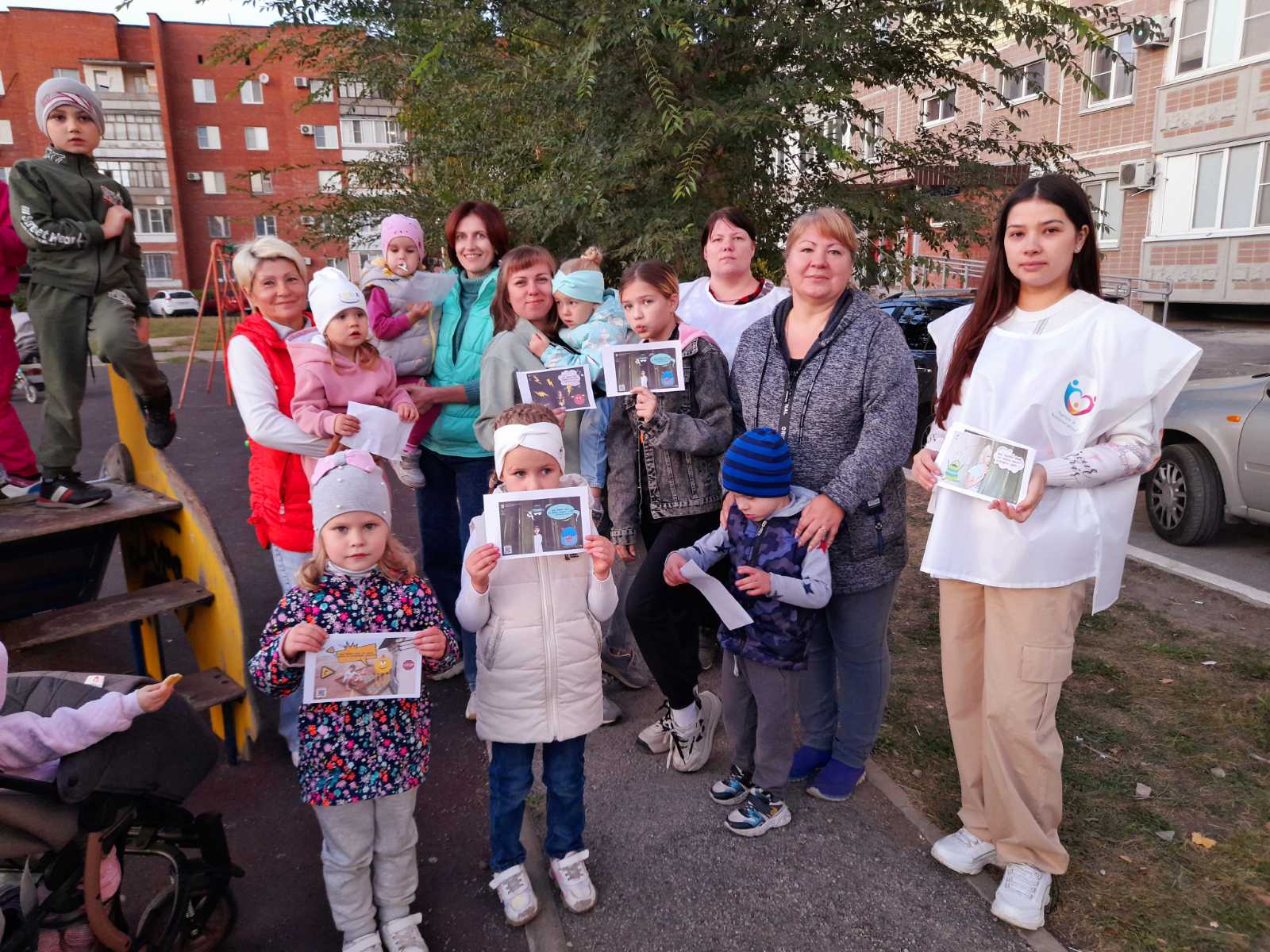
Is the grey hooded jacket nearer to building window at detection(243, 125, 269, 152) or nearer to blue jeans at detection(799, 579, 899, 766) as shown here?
blue jeans at detection(799, 579, 899, 766)

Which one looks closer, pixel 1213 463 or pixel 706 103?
pixel 706 103

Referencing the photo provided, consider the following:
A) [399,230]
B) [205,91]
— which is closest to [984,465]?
[399,230]

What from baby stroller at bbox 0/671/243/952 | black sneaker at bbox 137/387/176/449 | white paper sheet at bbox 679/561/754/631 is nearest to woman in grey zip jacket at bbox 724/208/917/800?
white paper sheet at bbox 679/561/754/631

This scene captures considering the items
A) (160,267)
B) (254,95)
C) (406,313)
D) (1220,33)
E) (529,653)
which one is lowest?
(529,653)

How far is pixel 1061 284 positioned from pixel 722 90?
388 centimetres

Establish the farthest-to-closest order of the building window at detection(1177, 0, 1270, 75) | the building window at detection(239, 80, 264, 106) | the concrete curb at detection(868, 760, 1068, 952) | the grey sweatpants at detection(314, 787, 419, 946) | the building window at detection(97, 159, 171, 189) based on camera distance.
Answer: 1. the building window at detection(239, 80, 264, 106)
2. the building window at detection(97, 159, 171, 189)
3. the building window at detection(1177, 0, 1270, 75)
4. the concrete curb at detection(868, 760, 1068, 952)
5. the grey sweatpants at detection(314, 787, 419, 946)

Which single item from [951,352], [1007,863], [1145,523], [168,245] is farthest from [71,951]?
[168,245]

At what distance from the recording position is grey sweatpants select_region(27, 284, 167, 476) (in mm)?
3861

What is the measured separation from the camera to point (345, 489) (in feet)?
8.48

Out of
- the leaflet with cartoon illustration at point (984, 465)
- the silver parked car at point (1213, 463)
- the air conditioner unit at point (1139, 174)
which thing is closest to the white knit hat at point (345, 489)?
the leaflet with cartoon illustration at point (984, 465)

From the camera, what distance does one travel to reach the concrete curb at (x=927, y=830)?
2.64 m

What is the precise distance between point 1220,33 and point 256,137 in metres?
48.8

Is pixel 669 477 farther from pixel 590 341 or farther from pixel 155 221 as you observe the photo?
pixel 155 221

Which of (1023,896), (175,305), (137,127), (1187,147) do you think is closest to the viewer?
(1023,896)
